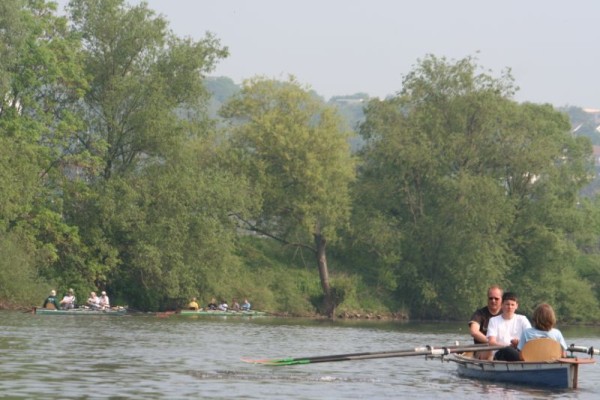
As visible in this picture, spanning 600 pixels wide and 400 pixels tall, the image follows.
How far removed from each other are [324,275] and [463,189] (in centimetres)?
895

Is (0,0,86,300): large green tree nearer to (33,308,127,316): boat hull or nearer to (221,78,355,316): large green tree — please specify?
(33,308,127,316): boat hull

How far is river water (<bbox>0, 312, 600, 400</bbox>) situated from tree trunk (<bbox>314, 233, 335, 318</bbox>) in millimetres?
22944

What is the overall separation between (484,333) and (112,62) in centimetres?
4102

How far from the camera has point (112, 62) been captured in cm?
6719

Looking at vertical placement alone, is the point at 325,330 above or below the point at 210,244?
below

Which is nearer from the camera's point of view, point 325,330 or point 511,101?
point 325,330

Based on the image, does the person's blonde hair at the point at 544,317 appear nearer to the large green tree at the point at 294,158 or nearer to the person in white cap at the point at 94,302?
the person in white cap at the point at 94,302

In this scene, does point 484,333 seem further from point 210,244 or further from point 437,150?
point 437,150

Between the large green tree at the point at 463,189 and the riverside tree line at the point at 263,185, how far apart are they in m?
0.11

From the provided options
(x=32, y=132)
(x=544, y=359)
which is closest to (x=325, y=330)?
(x=32, y=132)

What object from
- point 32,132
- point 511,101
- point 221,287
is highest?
point 511,101

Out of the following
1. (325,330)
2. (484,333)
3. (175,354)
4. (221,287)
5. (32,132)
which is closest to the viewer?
(484,333)

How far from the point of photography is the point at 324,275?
76.0 meters

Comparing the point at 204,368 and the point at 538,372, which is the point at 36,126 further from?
the point at 538,372
